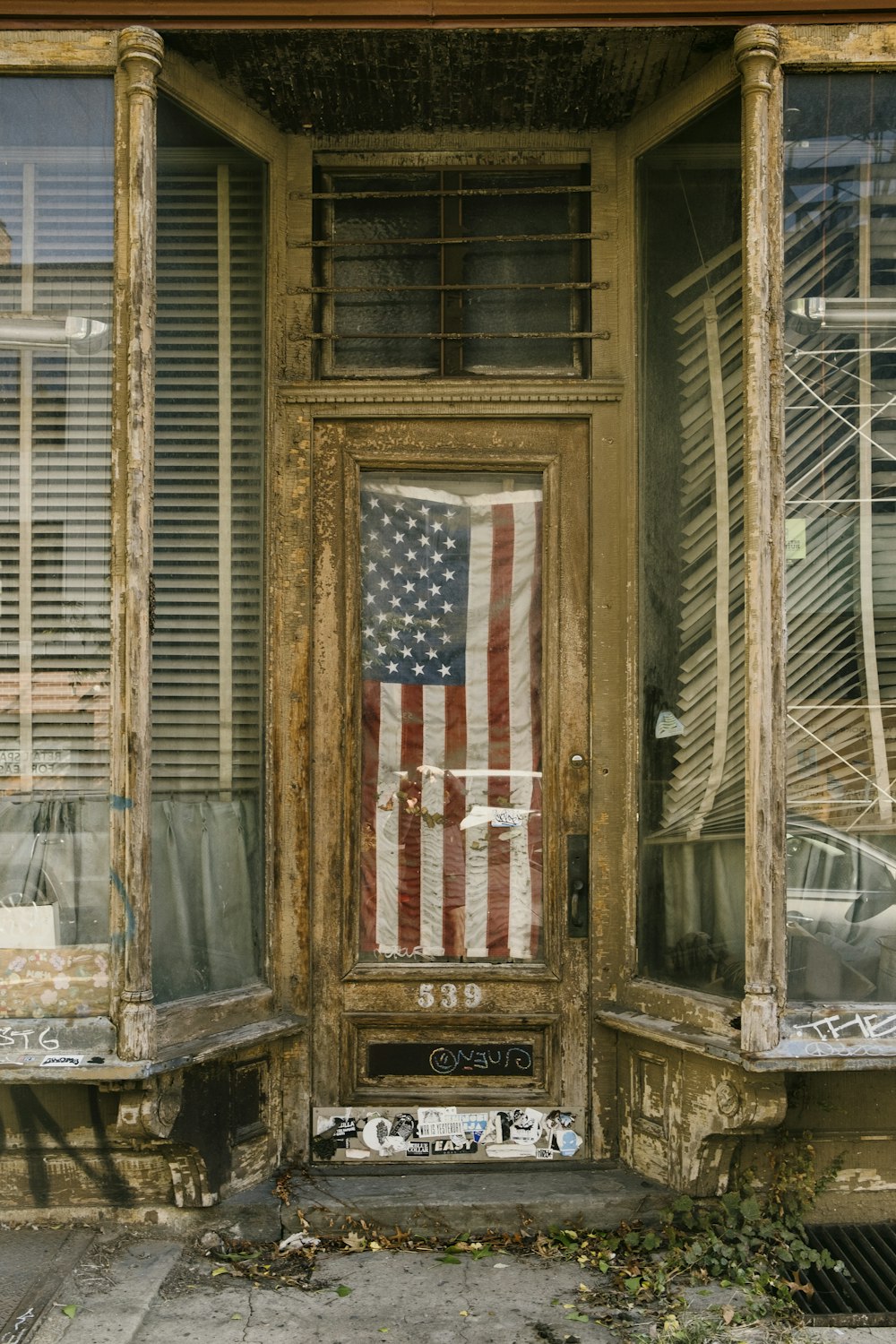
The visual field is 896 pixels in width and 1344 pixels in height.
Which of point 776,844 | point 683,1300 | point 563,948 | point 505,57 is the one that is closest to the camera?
point 683,1300

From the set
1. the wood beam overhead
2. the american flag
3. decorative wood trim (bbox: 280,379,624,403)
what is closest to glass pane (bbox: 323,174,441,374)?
decorative wood trim (bbox: 280,379,624,403)

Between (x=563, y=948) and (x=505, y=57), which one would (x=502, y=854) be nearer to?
(x=563, y=948)

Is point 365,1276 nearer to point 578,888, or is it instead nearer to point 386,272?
point 578,888

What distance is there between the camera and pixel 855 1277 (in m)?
4.22

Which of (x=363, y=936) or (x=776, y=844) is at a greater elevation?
(x=776, y=844)

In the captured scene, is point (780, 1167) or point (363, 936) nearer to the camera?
point (780, 1167)

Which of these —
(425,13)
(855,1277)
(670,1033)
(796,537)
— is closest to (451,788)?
(670,1033)

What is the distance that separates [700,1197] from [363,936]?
65.3 inches

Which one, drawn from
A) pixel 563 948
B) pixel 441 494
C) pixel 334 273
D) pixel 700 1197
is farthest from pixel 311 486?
pixel 700 1197

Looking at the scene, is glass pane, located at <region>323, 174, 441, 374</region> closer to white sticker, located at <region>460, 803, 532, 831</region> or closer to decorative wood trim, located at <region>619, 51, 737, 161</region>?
decorative wood trim, located at <region>619, 51, 737, 161</region>

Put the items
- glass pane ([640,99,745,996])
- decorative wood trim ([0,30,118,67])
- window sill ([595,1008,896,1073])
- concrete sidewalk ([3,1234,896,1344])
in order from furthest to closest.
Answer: glass pane ([640,99,745,996]), decorative wood trim ([0,30,118,67]), window sill ([595,1008,896,1073]), concrete sidewalk ([3,1234,896,1344])

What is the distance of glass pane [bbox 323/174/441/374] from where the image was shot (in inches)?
203

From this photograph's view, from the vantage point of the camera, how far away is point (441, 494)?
5137mm

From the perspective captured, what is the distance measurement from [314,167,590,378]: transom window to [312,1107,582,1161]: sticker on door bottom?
312 centimetres
